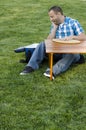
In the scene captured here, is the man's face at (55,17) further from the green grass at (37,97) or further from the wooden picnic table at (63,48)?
the green grass at (37,97)

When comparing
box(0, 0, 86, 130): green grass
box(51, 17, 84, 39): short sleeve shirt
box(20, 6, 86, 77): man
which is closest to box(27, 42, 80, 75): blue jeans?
box(20, 6, 86, 77): man

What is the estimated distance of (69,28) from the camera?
666cm

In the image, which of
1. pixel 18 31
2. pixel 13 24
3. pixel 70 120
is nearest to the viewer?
pixel 70 120

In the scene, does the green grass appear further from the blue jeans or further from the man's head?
the man's head

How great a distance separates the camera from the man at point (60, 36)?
21.2 ft

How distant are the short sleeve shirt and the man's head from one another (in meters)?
0.10

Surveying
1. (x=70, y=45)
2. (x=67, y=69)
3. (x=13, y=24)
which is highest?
(x=70, y=45)

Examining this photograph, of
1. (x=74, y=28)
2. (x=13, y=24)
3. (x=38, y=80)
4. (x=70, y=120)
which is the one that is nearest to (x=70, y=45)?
(x=74, y=28)

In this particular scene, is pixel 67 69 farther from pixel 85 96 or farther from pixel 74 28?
pixel 85 96

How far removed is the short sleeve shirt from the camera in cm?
661

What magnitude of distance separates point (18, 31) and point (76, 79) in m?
4.37

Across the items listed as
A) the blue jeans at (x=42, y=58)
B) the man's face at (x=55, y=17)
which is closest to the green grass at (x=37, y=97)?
the blue jeans at (x=42, y=58)

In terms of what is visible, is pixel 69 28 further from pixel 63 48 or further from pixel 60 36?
pixel 63 48

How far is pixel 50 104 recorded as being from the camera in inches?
208
